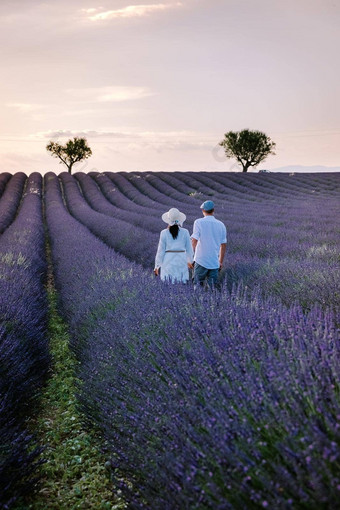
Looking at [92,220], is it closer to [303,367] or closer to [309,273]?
[309,273]

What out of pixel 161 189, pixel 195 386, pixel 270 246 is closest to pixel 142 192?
pixel 161 189

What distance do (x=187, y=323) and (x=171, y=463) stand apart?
1.16 m

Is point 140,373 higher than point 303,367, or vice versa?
point 303,367

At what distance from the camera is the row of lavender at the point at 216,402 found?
1.32 metres

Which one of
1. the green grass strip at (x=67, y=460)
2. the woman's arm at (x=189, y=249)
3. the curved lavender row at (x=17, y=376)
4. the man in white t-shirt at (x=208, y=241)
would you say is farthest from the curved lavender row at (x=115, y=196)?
the green grass strip at (x=67, y=460)

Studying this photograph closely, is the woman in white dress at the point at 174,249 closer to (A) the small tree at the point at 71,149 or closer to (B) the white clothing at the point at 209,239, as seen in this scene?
(B) the white clothing at the point at 209,239

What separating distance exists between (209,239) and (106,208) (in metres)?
13.4

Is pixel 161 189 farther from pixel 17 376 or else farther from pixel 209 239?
pixel 17 376

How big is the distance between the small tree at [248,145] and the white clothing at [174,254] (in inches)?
1538

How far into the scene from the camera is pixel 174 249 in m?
5.06

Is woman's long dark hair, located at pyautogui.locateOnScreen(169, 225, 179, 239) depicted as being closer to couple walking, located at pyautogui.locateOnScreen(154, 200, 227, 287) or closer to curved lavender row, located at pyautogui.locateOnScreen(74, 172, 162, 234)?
couple walking, located at pyautogui.locateOnScreen(154, 200, 227, 287)

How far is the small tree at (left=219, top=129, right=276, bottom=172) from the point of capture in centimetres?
4234

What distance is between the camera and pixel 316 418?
140 centimetres

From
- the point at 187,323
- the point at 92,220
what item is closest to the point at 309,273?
the point at 187,323
